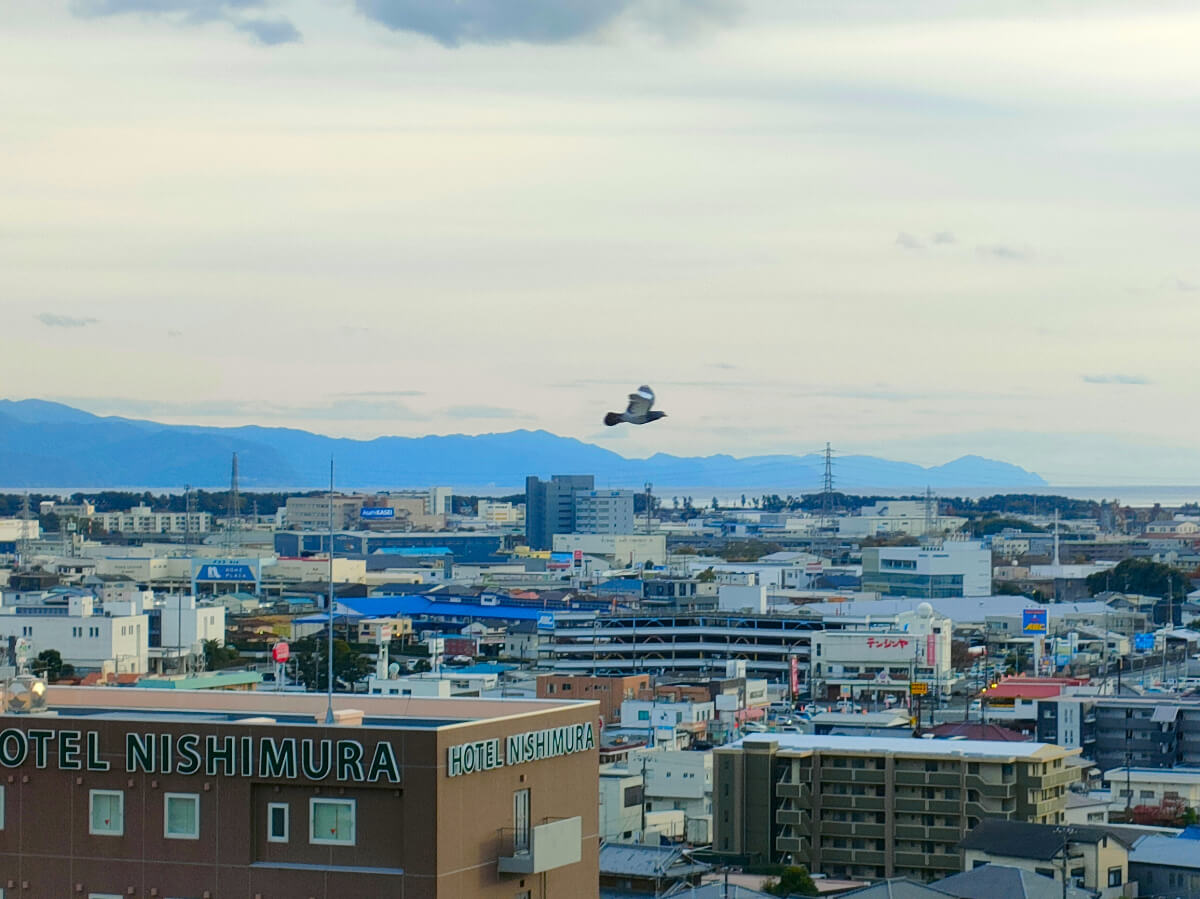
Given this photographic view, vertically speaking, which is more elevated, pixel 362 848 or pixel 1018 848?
pixel 362 848

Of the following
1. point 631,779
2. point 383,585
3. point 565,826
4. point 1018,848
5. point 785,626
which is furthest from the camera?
point 383,585

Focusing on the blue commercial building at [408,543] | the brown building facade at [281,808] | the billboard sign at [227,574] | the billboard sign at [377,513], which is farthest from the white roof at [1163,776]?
the billboard sign at [377,513]

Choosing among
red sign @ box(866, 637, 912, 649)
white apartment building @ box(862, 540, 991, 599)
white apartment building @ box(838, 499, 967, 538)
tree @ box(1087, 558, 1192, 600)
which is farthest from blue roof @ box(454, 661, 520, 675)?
white apartment building @ box(838, 499, 967, 538)

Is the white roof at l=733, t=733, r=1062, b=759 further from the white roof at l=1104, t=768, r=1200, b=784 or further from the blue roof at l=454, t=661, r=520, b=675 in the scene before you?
the blue roof at l=454, t=661, r=520, b=675

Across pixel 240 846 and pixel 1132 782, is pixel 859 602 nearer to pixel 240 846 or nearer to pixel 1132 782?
pixel 1132 782

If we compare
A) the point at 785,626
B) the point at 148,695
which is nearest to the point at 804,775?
the point at 148,695

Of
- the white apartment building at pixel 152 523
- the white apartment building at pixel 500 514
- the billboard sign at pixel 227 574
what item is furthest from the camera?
the white apartment building at pixel 500 514

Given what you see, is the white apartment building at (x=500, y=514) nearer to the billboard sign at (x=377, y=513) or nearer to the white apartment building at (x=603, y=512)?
the billboard sign at (x=377, y=513)
